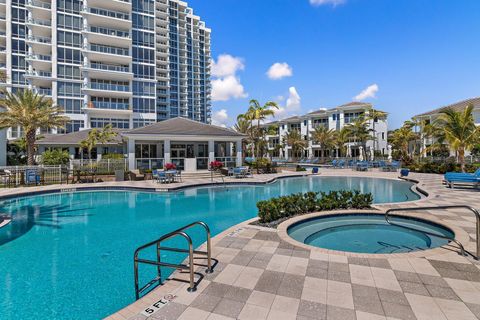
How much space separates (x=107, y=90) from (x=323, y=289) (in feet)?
143

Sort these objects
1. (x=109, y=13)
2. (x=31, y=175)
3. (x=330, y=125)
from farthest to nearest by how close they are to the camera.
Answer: (x=330, y=125), (x=109, y=13), (x=31, y=175)

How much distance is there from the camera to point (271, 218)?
331 inches

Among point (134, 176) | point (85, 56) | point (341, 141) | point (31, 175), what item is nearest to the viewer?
point (31, 175)

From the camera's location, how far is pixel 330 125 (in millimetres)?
50719

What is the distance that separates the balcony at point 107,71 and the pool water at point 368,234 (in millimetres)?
41033

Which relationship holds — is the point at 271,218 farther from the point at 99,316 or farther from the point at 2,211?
the point at 2,211

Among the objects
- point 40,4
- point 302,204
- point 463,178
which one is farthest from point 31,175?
point 40,4

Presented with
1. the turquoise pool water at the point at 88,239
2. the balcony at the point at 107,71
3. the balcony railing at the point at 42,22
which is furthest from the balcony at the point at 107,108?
the turquoise pool water at the point at 88,239

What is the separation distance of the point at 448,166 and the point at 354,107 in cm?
2494

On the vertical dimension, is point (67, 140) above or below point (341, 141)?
below

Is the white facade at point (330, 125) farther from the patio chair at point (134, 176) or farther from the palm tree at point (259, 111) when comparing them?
the patio chair at point (134, 176)

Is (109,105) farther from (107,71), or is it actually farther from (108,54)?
(108,54)

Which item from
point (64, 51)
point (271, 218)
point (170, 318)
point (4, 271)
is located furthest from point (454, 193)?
point (64, 51)

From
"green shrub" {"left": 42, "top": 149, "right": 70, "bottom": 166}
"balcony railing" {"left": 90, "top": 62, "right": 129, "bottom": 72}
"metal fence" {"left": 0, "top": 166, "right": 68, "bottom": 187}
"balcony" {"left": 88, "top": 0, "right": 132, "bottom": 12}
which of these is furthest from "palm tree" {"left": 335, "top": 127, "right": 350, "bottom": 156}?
Result: "balcony" {"left": 88, "top": 0, "right": 132, "bottom": 12}
